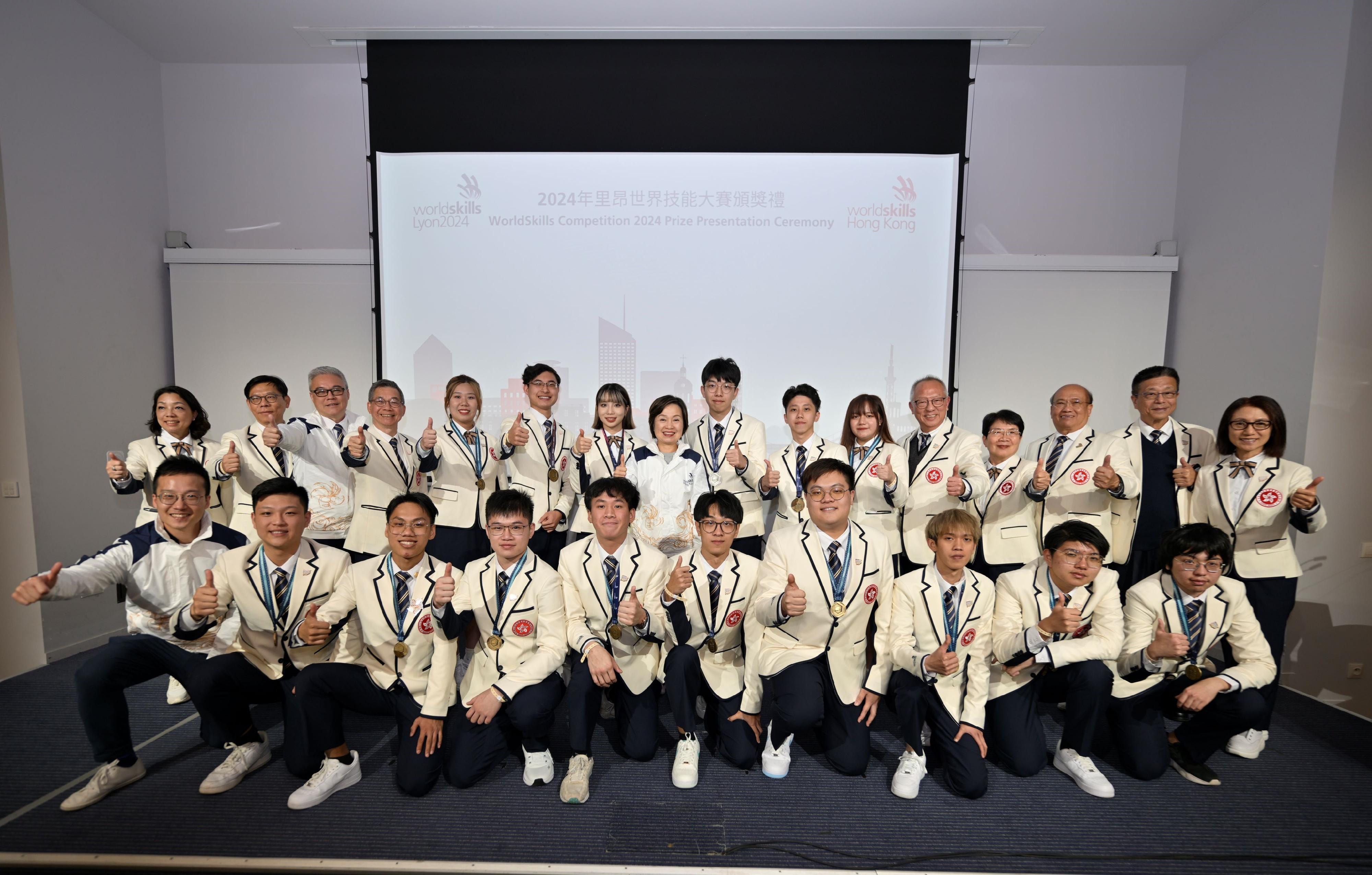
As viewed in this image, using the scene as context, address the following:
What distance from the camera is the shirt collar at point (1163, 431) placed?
330 centimetres

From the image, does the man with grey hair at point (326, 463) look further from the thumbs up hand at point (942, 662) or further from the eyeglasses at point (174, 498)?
the thumbs up hand at point (942, 662)

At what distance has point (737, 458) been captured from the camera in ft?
10.9

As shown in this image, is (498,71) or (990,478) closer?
(990,478)

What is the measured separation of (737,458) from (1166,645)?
2.06 metres

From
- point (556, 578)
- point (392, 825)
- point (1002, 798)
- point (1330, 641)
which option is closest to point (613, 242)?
point (556, 578)

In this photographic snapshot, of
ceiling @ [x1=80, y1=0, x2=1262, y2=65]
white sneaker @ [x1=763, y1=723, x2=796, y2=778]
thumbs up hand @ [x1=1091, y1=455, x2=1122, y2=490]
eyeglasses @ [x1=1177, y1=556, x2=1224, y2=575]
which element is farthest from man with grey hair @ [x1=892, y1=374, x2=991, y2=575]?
ceiling @ [x1=80, y1=0, x2=1262, y2=65]

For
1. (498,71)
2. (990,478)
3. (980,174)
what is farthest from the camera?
(980,174)

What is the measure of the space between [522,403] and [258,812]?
118 inches

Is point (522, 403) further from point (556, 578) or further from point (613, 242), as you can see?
point (556, 578)

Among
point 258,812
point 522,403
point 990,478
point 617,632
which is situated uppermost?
point 522,403

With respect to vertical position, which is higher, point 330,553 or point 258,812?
point 330,553

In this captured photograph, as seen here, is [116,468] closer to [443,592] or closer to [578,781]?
[443,592]

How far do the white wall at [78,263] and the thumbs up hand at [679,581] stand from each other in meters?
4.21

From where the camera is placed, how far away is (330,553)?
2.66m
